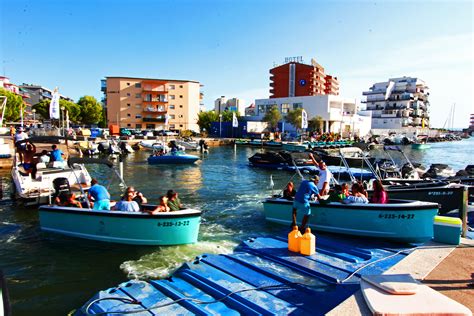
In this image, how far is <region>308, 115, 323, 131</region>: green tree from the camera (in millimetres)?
75750

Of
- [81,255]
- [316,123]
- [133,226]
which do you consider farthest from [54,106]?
[316,123]

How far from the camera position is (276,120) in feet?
252

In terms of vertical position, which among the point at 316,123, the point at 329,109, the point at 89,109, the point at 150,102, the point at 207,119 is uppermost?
the point at 150,102

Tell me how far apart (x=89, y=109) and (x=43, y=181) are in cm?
7093

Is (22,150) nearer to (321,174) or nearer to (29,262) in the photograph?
(29,262)

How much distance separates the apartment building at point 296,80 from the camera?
98.8 metres

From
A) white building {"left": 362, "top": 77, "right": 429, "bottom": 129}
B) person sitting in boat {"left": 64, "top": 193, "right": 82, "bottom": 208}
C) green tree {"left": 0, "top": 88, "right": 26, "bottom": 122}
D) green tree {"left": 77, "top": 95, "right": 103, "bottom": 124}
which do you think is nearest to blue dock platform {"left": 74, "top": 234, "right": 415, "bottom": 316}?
person sitting in boat {"left": 64, "top": 193, "right": 82, "bottom": 208}

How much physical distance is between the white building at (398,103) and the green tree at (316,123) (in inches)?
1888

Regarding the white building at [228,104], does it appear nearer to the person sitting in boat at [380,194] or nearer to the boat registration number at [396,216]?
the person sitting in boat at [380,194]

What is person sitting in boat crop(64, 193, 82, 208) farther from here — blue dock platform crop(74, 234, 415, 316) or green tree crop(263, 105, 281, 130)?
green tree crop(263, 105, 281, 130)

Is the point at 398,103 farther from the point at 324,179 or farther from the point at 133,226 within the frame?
the point at 133,226

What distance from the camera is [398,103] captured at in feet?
384

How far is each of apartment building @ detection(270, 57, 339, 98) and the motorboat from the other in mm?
89888

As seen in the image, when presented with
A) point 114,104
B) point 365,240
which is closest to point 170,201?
point 365,240
